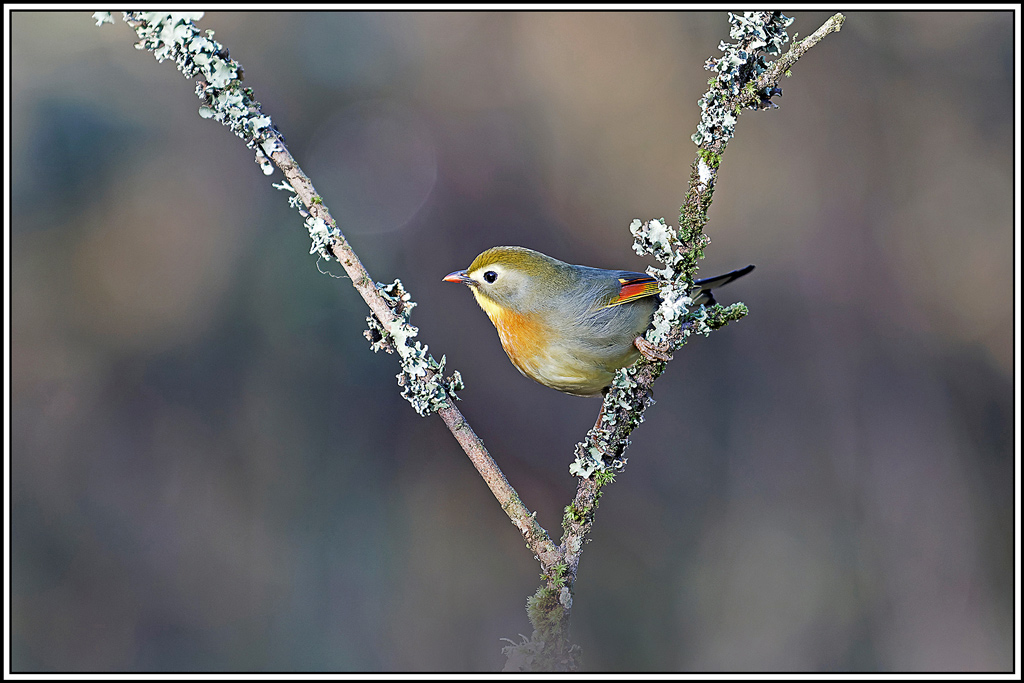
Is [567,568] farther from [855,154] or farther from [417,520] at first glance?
[855,154]

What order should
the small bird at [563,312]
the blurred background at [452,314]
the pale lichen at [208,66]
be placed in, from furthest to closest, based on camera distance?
the blurred background at [452,314], the small bird at [563,312], the pale lichen at [208,66]

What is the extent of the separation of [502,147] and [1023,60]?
9.53 ft

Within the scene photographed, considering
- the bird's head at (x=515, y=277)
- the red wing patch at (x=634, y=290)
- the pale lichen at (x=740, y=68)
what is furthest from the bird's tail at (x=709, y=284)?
the pale lichen at (x=740, y=68)

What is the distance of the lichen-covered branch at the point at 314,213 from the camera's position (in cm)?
147

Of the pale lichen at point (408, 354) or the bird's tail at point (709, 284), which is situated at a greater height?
the pale lichen at point (408, 354)

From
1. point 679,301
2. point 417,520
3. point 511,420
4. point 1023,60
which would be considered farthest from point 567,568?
point 1023,60

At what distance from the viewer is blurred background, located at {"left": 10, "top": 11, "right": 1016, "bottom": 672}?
4.29 meters

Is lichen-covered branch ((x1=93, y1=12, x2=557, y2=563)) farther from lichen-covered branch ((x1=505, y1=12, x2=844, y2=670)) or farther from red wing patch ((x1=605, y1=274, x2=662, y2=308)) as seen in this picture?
red wing patch ((x1=605, y1=274, x2=662, y2=308))

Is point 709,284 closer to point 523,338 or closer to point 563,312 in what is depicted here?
point 563,312

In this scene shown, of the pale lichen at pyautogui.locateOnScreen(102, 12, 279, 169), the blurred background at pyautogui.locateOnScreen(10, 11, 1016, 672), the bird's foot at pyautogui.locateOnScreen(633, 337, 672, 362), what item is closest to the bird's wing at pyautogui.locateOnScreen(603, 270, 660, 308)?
the bird's foot at pyautogui.locateOnScreen(633, 337, 672, 362)

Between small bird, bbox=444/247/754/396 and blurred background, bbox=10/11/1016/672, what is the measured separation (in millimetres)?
2010

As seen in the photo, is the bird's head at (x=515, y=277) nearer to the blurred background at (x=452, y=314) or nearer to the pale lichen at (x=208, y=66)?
the pale lichen at (x=208, y=66)

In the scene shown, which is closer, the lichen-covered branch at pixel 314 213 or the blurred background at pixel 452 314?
the lichen-covered branch at pixel 314 213

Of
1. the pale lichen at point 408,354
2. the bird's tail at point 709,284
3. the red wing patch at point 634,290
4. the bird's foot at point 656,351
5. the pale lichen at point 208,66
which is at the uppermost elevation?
the pale lichen at point 208,66
